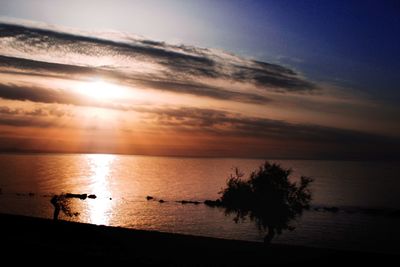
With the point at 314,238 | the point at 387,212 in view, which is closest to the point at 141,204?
the point at 314,238

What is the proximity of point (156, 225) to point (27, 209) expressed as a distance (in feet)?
151

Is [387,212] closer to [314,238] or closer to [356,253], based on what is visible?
[314,238]

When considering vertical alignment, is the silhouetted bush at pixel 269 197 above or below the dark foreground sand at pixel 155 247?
above

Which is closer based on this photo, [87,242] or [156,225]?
[87,242]

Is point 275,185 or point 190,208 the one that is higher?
point 275,185

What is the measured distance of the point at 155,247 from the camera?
151 ft

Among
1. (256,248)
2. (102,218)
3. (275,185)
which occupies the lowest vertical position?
(102,218)

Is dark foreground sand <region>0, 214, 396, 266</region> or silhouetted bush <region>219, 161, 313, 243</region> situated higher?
silhouetted bush <region>219, 161, 313, 243</region>

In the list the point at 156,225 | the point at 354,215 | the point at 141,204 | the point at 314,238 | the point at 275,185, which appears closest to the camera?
the point at 275,185

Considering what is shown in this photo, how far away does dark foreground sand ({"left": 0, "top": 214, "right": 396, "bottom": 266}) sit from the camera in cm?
3759

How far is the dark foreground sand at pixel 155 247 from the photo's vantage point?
37.6 metres

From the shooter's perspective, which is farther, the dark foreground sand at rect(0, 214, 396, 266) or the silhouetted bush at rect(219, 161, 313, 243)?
the silhouetted bush at rect(219, 161, 313, 243)

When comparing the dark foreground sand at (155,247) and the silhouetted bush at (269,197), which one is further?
the silhouetted bush at (269,197)

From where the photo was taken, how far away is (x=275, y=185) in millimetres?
55500
